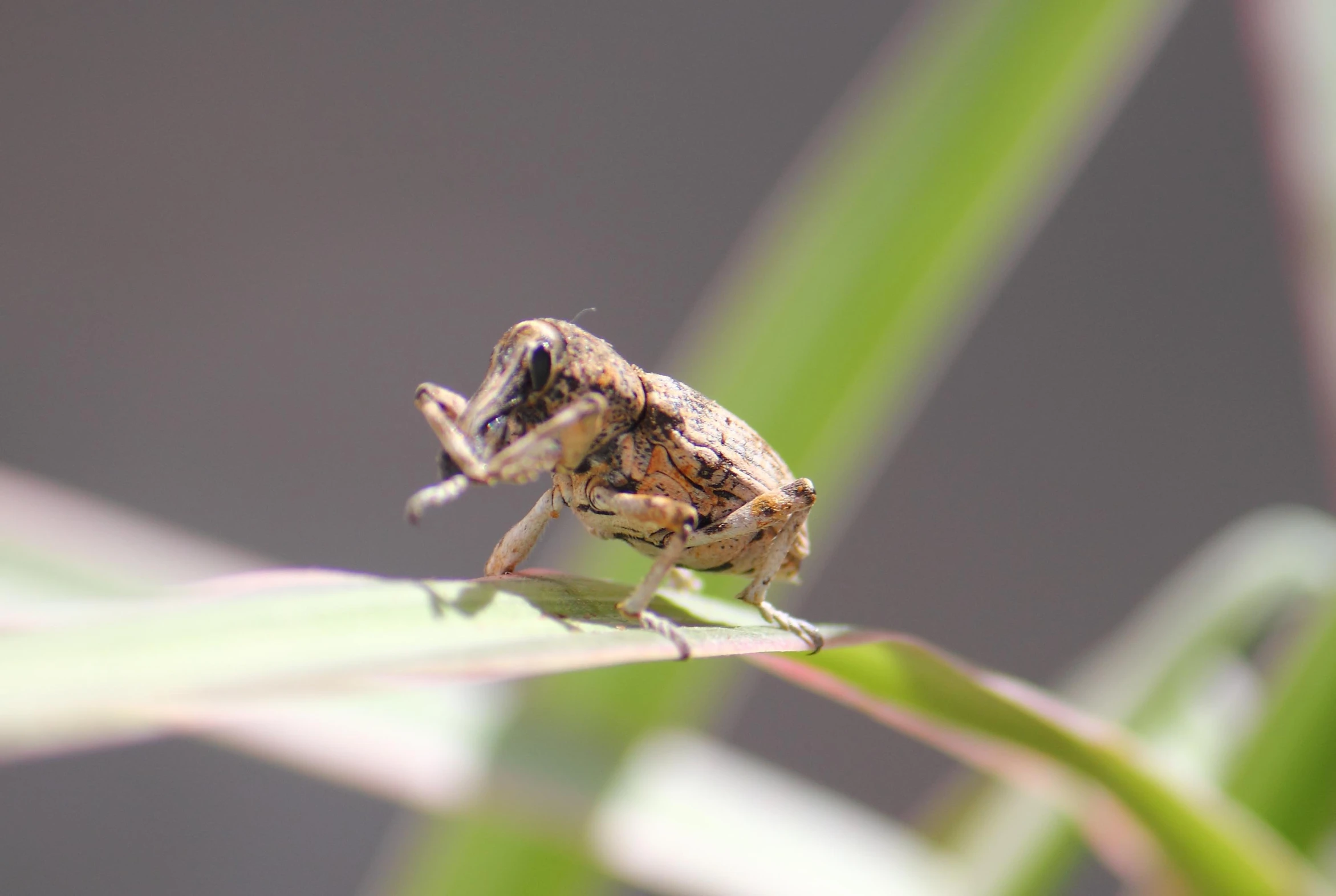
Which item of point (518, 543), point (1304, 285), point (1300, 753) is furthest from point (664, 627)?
point (1304, 285)

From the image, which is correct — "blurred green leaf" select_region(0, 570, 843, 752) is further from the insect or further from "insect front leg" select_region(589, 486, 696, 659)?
the insect

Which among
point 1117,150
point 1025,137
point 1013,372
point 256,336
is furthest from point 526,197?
point 1025,137

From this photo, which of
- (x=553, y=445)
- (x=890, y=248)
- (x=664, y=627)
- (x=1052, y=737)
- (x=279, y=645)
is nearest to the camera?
(x=279, y=645)

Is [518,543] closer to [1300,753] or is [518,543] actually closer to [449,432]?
[449,432]

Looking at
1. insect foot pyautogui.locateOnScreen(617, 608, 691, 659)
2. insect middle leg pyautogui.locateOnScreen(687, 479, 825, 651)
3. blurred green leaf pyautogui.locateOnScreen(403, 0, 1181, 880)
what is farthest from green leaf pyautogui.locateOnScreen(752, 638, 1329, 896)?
blurred green leaf pyautogui.locateOnScreen(403, 0, 1181, 880)

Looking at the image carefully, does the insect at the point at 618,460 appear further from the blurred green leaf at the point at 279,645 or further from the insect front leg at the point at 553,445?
the blurred green leaf at the point at 279,645

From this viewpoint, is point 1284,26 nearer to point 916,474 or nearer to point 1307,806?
point 1307,806
